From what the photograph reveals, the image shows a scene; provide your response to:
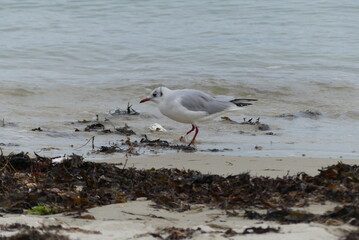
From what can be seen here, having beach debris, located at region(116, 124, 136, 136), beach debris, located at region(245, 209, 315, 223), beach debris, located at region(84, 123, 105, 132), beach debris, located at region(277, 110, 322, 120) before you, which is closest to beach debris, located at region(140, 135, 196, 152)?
beach debris, located at region(116, 124, 136, 136)

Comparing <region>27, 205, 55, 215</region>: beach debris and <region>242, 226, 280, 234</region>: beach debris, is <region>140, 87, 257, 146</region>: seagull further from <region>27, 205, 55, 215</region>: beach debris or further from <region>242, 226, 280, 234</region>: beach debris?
<region>242, 226, 280, 234</region>: beach debris

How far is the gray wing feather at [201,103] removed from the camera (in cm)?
840

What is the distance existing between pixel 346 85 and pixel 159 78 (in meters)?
3.59

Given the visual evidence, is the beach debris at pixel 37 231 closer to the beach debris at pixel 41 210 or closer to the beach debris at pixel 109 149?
the beach debris at pixel 41 210

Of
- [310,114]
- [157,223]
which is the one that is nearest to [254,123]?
[310,114]

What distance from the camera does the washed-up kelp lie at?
170 inches

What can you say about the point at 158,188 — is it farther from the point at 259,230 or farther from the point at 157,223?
the point at 259,230

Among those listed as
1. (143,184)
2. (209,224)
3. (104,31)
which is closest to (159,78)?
(104,31)

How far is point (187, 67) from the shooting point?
14.4 meters

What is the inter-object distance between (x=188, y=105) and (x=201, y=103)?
0.20 meters

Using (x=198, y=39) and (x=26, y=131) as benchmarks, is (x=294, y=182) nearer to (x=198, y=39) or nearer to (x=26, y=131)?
(x=26, y=131)

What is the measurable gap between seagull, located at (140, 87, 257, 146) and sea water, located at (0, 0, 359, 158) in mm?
315

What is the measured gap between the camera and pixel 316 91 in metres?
12.6

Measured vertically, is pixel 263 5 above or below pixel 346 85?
above
